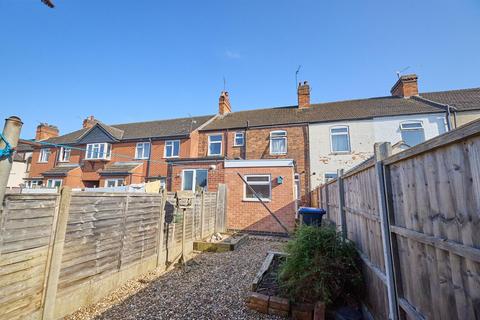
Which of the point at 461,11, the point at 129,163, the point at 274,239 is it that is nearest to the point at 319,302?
the point at 274,239

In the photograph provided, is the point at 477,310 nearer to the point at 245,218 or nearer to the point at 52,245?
the point at 52,245

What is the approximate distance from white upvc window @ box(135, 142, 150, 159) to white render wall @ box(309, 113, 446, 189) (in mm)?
13450

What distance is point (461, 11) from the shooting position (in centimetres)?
600

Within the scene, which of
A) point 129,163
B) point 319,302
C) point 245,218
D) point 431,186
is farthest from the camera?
point 129,163

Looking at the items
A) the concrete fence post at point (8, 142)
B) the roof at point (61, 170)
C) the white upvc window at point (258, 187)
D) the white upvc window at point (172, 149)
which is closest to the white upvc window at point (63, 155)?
the roof at point (61, 170)

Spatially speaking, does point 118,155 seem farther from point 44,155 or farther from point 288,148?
point 288,148

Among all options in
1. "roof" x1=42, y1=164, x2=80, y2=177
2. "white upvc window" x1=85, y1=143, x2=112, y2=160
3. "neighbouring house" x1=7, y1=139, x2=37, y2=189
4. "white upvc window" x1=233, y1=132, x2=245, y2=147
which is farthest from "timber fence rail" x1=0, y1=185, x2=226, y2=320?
"neighbouring house" x1=7, y1=139, x2=37, y2=189

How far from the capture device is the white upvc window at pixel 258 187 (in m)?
10.4

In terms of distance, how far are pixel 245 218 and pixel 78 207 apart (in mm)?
7643

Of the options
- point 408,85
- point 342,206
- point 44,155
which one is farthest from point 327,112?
point 44,155

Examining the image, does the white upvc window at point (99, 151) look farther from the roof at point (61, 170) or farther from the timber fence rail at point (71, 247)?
the timber fence rail at point (71, 247)

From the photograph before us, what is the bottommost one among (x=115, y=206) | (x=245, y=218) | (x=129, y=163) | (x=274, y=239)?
(x=274, y=239)

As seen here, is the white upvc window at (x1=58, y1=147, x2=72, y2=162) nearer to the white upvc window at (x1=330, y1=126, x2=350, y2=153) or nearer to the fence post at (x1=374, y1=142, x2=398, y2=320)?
the white upvc window at (x1=330, y1=126, x2=350, y2=153)

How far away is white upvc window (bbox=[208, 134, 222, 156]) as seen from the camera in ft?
58.0
